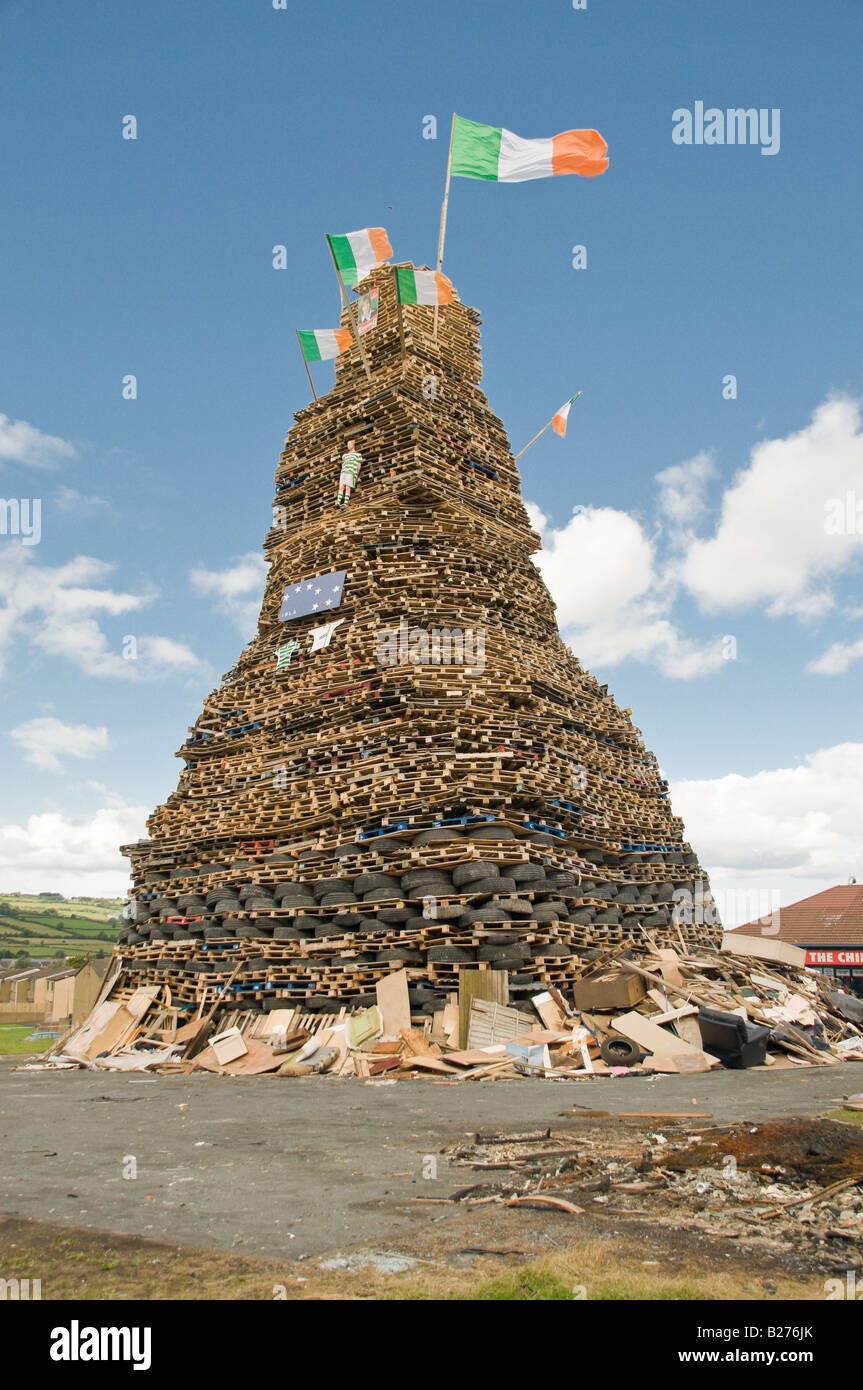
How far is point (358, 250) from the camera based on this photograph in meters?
29.0

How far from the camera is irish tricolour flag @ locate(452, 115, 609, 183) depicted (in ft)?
82.7

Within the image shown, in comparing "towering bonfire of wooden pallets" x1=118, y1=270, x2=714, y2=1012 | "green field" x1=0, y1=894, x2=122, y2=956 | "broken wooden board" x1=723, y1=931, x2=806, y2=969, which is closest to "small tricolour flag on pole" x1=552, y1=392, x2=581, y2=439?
"towering bonfire of wooden pallets" x1=118, y1=270, x2=714, y2=1012

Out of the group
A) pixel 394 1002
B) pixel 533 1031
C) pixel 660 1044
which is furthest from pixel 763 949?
pixel 394 1002

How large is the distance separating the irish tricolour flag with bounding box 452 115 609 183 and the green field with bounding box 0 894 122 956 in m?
89.7

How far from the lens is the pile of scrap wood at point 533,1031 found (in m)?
15.4

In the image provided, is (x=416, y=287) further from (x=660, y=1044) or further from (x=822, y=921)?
(x=822, y=921)

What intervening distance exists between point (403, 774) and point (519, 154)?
20.4 meters

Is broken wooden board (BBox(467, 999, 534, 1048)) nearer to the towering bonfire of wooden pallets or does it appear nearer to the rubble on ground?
the towering bonfire of wooden pallets

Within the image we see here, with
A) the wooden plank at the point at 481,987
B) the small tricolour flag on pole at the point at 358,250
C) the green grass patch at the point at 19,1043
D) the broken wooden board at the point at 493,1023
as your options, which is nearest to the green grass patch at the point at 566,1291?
the broken wooden board at the point at 493,1023

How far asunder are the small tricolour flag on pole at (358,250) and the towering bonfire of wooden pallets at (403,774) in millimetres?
4098

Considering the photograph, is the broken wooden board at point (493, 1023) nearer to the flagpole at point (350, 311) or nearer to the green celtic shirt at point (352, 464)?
the green celtic shirt at point (352, 464)
